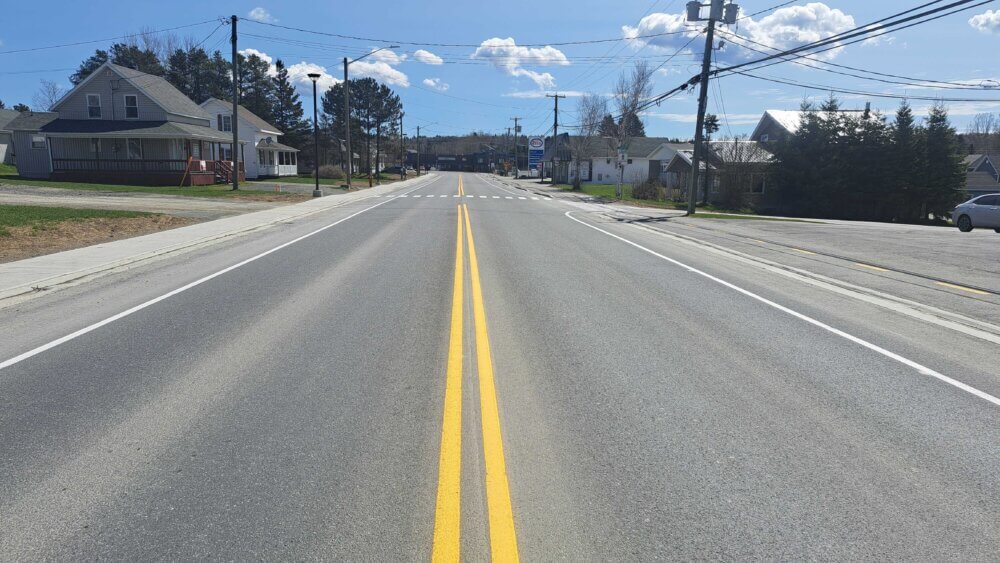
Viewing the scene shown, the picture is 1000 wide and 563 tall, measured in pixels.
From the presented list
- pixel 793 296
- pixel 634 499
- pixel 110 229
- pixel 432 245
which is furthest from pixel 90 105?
pixel 634 499

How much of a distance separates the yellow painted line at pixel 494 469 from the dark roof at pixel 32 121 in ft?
161

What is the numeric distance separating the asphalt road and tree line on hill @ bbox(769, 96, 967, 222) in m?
41.6

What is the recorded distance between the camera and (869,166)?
4544 cm

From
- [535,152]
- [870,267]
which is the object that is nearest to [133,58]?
[535,152]

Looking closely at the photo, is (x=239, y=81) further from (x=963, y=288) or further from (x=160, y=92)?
(x=963, y=288)

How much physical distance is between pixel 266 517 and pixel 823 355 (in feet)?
18.3

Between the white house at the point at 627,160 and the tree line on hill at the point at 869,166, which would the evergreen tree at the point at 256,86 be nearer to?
the white house at the point at 627,160

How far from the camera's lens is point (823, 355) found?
22.0ft

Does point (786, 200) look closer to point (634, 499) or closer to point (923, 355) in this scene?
point (923, 355)

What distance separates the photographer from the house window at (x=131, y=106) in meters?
43.1

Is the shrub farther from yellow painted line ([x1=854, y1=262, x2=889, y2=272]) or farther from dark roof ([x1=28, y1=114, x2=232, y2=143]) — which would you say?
yellow painted line ([x1=854, y1=262, x2=889, y2=272])

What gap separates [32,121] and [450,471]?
5382 centimetres

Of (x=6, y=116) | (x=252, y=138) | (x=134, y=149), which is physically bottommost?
(x=134, y=149)

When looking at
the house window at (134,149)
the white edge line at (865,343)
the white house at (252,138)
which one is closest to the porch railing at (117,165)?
the house window at (134,149)
